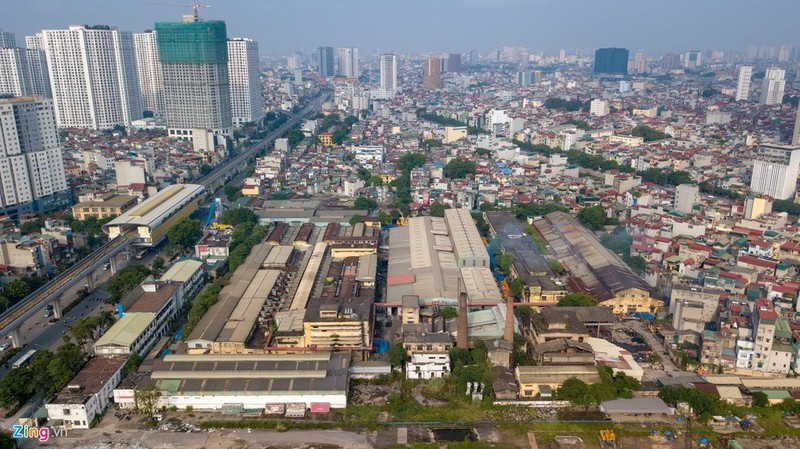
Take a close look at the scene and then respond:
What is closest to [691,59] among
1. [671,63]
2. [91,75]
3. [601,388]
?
[671,63]

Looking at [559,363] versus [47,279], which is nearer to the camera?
[559,363]

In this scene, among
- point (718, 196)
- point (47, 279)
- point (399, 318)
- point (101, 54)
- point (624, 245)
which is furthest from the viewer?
point (101, 54)

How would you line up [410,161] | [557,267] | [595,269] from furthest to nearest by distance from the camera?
[410,161] < [557,267] < [595,269]

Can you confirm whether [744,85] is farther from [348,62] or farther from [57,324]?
[57,324]

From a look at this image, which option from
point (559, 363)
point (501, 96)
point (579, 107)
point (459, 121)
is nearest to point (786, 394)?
point (559, 363)

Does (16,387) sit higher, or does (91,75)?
(91,75)

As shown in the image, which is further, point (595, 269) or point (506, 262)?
point (506, 262)

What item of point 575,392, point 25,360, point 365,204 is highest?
point 365,204

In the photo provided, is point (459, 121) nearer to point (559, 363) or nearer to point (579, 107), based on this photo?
point (579, 107)

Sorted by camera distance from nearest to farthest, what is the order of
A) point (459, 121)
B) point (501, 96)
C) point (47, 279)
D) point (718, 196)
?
point (47, 279) → point (718, 196) → point (459, 121) → point (501, 96)
